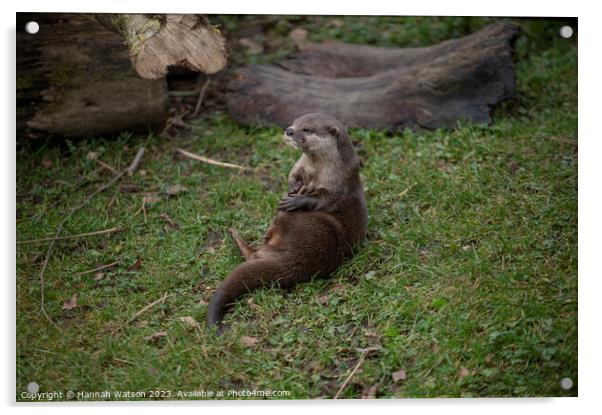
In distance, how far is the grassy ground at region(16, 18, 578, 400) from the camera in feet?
10.3

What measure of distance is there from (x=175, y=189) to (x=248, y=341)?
1.38 metres

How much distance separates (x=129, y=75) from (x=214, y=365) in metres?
2.02

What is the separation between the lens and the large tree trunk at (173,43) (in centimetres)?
329

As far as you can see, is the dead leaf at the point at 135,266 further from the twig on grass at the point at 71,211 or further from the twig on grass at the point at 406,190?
the twig on grass at the point at 406,190

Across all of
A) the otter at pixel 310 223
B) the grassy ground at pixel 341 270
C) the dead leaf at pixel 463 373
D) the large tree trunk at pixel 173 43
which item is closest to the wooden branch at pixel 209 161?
the grassy ground at pixel 341 270

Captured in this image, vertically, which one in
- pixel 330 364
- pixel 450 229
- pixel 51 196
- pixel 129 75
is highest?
pixel 129 75

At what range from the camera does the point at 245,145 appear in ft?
15.9

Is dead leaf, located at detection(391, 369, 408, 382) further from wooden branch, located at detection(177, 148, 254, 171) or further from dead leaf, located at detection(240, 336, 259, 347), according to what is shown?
wooden branch, located at detection(177, 148, 254, 171)

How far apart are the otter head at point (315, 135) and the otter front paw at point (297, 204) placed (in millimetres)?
278

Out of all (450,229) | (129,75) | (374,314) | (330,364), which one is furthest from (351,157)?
(129,75)

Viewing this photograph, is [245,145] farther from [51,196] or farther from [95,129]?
[51,196]

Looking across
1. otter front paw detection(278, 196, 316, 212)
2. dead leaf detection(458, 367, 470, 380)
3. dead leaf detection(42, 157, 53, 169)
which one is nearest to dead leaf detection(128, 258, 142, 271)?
otter front paw detection(278, 196, 316, 212)

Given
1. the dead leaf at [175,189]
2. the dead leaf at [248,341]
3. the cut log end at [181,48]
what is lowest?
the dead leaf at [248,341]

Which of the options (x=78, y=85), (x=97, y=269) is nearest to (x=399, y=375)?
(x=97, y=269)
